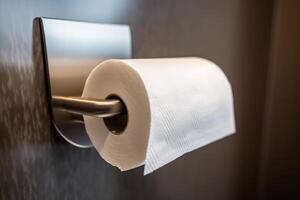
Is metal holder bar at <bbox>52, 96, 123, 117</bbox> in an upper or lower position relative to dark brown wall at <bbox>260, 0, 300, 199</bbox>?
upper

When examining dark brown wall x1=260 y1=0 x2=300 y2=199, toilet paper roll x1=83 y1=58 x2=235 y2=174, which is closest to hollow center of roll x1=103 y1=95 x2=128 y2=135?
toilet paper roll x1=83 y1=58 x2=235 y2=174

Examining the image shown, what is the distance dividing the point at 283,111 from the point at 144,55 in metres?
0.59

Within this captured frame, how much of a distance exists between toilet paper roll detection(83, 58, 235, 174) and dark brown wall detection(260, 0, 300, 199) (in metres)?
0.56

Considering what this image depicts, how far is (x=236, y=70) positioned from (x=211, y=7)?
19 centimetres

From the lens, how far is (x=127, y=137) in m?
0.36

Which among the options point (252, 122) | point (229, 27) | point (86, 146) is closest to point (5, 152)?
point (86, 146)

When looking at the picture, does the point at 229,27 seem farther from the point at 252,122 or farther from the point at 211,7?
the point at 252,122

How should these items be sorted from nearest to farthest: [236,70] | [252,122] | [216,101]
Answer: [216,101]
[236,70]
[252,122]

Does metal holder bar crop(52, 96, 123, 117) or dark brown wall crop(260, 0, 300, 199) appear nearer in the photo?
metal holder bar crop(52, 96, 123, 117)

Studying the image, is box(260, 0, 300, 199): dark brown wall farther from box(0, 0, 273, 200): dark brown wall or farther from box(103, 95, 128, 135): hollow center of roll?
box(103, 95, 128, 135): hollow center of roll

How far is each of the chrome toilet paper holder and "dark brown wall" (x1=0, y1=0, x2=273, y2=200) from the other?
0.6 inches

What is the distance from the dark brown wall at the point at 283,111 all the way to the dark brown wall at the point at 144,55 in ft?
0.13

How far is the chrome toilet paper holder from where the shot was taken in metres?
0.35

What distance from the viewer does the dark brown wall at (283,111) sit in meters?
0.88
